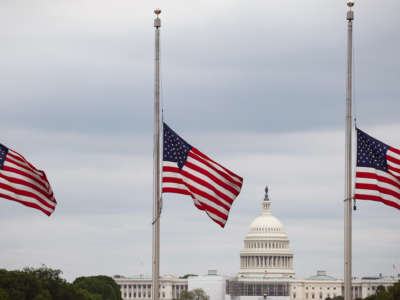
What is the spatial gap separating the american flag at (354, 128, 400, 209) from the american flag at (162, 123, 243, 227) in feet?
18.4

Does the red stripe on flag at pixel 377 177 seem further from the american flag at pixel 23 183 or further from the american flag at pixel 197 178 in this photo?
the american flag at pixel 23 183

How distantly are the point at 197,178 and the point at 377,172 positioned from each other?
809 cm

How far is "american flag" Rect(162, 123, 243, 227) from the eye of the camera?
7006cm

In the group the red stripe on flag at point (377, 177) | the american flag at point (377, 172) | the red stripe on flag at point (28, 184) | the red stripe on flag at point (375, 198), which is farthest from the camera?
the red stripe on flag at point (28, 184)

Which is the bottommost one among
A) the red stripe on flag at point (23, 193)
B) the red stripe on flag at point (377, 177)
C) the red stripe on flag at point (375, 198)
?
the red stripe on flag at point (375, 198)

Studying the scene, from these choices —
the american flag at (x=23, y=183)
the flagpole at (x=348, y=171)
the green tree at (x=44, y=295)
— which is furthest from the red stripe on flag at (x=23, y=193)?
the green tree at (x=44, y=295)

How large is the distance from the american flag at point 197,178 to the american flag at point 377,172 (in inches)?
221

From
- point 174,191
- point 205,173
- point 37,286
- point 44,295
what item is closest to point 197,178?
point 205,173

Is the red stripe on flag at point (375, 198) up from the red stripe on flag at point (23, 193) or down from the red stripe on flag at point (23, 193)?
down

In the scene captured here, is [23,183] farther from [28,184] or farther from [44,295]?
[44,295]

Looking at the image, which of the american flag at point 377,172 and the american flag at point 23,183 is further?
the american flag at point 23,183

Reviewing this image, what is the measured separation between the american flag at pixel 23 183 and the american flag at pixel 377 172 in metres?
14.1

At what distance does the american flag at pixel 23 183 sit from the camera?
70.8 m

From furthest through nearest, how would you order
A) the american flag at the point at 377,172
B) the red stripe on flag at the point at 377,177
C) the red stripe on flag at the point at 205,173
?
the red stripe on flag at the point at 205,173 → the red stripe on flag at the point at 377,177 → the american flag at the point at 377,172
